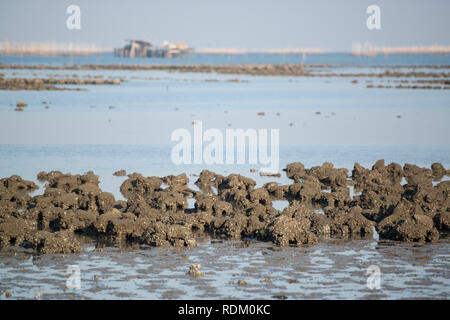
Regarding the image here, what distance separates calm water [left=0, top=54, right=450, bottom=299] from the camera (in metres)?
12.9

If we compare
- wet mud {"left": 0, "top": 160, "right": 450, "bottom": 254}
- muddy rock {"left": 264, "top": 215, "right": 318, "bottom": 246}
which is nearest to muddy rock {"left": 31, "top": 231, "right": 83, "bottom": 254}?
wet mud {"left": 0, "top": 160, "right": 450, "bottom": 254}

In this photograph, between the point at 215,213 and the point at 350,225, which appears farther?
the point at 215,213

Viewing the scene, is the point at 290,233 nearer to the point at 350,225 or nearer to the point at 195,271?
the point at 350,225

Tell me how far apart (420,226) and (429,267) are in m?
2.15

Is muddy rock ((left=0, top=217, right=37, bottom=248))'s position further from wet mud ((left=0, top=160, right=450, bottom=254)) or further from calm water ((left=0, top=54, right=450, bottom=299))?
calm water ((left=0, top=54, right=450, bottom=299))

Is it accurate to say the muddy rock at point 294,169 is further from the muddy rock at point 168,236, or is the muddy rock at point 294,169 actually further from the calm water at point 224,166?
the muddy rock at point 168,236

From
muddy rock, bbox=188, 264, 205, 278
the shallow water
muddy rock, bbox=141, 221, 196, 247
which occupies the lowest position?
the shallow water

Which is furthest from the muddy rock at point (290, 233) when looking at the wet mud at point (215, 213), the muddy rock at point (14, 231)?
the muddy rock at point (14, 231)

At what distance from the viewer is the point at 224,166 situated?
27.1 metres

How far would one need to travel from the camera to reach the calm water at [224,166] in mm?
12898

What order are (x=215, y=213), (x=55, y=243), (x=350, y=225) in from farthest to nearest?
1. (x=215, y=213)
2. (x=350, y=225)
3. (x=55, y=243)

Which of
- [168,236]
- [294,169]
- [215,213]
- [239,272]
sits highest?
[294,169]

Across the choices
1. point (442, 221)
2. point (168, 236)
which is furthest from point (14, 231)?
point (442, 221)
